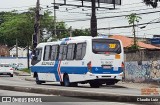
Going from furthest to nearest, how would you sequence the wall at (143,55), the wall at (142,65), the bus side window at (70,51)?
1. the wall at (143,55)
2. the wall at (142,65)
3. the bus side window at (70,51)

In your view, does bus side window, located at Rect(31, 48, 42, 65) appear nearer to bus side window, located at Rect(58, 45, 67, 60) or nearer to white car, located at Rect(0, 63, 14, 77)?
bus side window, located at Rect(58, 45, 67, 60)

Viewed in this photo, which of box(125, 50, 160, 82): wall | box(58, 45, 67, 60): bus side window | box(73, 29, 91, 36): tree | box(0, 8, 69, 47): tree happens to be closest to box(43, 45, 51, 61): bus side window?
box(58, 45, 67, 60): bus side window

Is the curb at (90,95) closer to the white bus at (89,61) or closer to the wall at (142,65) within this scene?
the white bus at (89,61)

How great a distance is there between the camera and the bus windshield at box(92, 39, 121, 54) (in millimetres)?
26641

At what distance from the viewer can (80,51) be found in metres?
27.2

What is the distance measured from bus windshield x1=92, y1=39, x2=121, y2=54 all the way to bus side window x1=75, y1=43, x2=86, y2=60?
673 millimetres

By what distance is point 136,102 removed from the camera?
15.5 meters

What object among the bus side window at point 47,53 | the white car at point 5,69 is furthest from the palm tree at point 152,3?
the white car at point 5,69

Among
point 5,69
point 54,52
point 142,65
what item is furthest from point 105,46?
point 5,69

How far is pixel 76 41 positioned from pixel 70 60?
49.6 inches

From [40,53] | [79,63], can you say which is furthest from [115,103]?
[40,53]

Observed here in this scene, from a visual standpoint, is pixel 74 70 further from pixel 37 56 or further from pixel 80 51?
pixel 37 56

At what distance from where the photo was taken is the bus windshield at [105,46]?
2664cm

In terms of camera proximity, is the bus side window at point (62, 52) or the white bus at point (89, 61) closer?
the white bus at point (89, 61)
